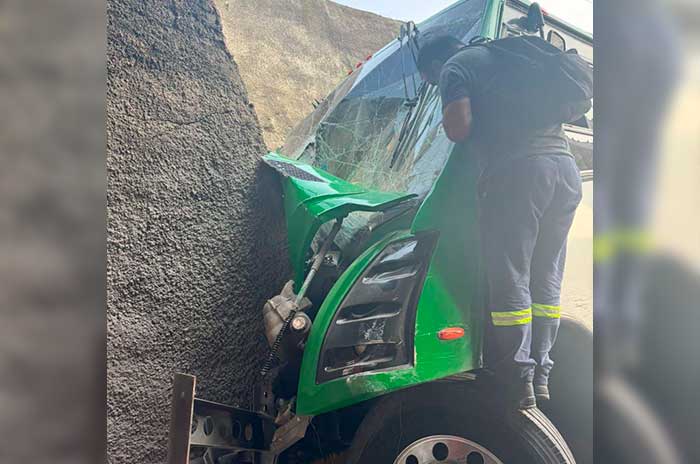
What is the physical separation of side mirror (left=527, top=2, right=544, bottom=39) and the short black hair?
0.71 ft

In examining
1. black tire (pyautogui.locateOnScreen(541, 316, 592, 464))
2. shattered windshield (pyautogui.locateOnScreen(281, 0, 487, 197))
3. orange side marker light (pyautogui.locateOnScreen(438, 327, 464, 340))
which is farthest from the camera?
shattered windshield (pyautogui.locateOnScreen(281, 0, 487, 197))

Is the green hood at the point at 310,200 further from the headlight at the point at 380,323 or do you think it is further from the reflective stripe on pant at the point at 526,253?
the reflective stripe on pant at the point at 526,253

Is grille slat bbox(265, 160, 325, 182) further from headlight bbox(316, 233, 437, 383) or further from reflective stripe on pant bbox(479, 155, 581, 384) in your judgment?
reflective stripe on pant bbox(479, 155, 581, 384)

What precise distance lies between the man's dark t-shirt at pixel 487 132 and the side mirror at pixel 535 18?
0.52 feet

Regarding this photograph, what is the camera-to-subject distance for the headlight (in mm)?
1649

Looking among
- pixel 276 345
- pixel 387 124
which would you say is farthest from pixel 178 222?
pixel 387 124

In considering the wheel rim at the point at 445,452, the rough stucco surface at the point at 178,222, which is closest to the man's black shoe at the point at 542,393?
the wheel rim at the point at 445,452

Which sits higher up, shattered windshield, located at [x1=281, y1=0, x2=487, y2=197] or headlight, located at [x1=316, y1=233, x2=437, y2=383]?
shattered windshield, located at [x1=281, y1=0, x2=487, y2=197]

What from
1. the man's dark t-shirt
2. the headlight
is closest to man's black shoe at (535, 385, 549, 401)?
the headlight

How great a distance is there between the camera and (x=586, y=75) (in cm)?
151

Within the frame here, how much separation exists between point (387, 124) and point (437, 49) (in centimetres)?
34

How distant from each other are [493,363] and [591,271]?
41cm
